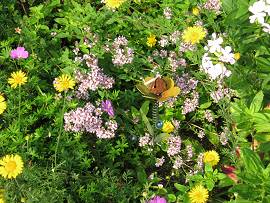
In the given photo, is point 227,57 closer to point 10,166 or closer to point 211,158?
point 211,158

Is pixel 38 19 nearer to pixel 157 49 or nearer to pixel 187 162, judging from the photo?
pixel 157 49

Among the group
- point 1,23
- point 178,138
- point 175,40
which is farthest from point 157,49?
point 1,23

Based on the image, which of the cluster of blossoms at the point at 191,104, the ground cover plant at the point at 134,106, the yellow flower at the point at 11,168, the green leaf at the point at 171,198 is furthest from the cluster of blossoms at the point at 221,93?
the yellow flower at the point at 11,168

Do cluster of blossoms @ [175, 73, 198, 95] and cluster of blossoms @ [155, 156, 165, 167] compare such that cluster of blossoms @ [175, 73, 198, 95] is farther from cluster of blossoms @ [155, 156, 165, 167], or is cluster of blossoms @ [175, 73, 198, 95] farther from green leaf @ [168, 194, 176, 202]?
green leaf @ [168, 194, 176, 202]

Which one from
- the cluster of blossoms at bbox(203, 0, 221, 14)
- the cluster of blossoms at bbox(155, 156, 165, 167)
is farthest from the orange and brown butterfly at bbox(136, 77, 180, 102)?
the cluster of blossoms at bbox(203, 0, 221, 14)

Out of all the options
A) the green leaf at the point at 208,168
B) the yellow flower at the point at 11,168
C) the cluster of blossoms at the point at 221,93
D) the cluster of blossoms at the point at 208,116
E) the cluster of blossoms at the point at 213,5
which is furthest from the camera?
the cluster of blossoms at the point at 213,5

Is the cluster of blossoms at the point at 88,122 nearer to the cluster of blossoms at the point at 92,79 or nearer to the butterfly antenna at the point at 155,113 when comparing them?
the cluster of blossoms at the point at 92,79
